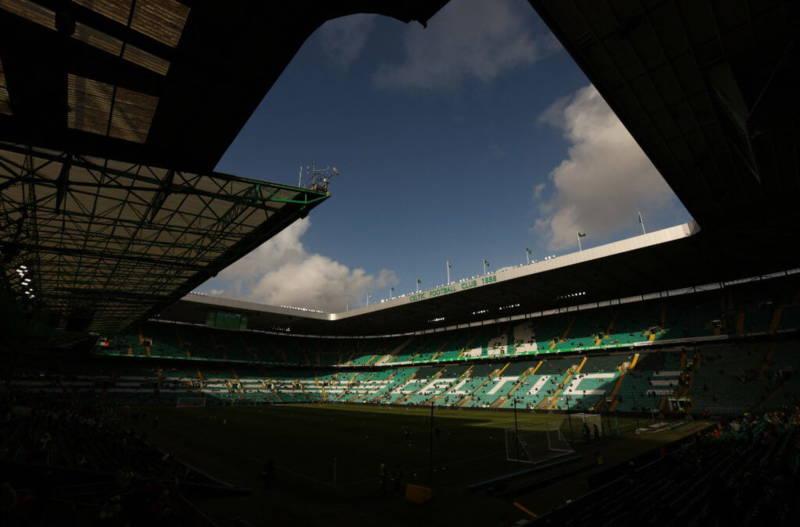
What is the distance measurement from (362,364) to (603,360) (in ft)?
156

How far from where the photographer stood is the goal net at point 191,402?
56.7 meters

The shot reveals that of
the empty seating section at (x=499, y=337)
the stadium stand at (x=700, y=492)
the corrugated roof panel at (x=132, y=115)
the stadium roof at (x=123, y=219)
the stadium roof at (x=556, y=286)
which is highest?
the stadium roof at (x=556, y=286)

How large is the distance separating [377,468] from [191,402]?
50779mm

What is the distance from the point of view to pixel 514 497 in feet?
47.0

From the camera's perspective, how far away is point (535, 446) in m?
20.2

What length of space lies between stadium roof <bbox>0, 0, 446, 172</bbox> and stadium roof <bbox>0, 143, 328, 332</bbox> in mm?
2383

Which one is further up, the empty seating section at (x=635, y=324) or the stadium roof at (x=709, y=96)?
the stadium roof at (x=709, y=96)

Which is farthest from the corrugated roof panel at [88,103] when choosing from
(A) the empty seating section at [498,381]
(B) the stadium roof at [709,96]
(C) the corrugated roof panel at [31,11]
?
(A) the empty seating section at [498,381]

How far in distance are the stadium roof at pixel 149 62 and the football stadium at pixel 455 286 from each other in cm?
5

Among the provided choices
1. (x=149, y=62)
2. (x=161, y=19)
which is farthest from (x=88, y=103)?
(x=161, y=19)

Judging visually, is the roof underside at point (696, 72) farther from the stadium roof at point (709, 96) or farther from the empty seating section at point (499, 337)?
the empty seating section at point (499, 337)

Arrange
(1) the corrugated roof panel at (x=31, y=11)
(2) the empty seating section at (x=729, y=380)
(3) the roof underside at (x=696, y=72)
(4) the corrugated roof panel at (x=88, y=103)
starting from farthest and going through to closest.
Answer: (2) the empty seating section at (x=729, y=380) < (3) the roof underside at (x=696, y=72) < (4) the corrugated roof panel at (x=88, y=103) < (1) the corrugated roof panel at (x=31, y=11)

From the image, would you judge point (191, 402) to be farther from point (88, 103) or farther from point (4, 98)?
point (88, 103)

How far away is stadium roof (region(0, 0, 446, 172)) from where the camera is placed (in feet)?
20.3
